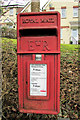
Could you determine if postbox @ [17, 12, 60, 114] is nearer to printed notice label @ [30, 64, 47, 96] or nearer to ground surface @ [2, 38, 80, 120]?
printed notice label @ [30, 64, 47, 96]

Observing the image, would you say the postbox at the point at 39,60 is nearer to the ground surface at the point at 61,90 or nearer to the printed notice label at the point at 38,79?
the printed notice label at the point at 38,79

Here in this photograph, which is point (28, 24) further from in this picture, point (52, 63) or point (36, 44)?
point (52, 63)

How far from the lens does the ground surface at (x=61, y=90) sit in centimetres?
268

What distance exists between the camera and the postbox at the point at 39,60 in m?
1.87

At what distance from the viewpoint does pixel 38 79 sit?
199cm

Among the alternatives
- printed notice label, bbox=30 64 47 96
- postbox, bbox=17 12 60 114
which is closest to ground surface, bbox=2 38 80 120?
postbox, bbox=17 12 60 114

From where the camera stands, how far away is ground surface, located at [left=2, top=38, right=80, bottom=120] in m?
2.68

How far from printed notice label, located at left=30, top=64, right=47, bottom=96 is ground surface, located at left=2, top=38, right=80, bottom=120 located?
71 centimetres

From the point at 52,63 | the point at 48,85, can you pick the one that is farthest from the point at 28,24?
the point at 48,85

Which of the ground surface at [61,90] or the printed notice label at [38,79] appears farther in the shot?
the ground surface at [61,90]

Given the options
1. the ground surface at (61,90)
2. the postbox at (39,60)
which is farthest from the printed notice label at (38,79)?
the ground surface at (61,90)

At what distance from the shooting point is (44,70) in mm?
1962

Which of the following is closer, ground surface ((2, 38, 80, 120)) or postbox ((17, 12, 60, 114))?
postbox ((17, 12, 60, 114))

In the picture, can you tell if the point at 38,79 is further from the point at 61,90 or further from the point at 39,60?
the point at 61,90
